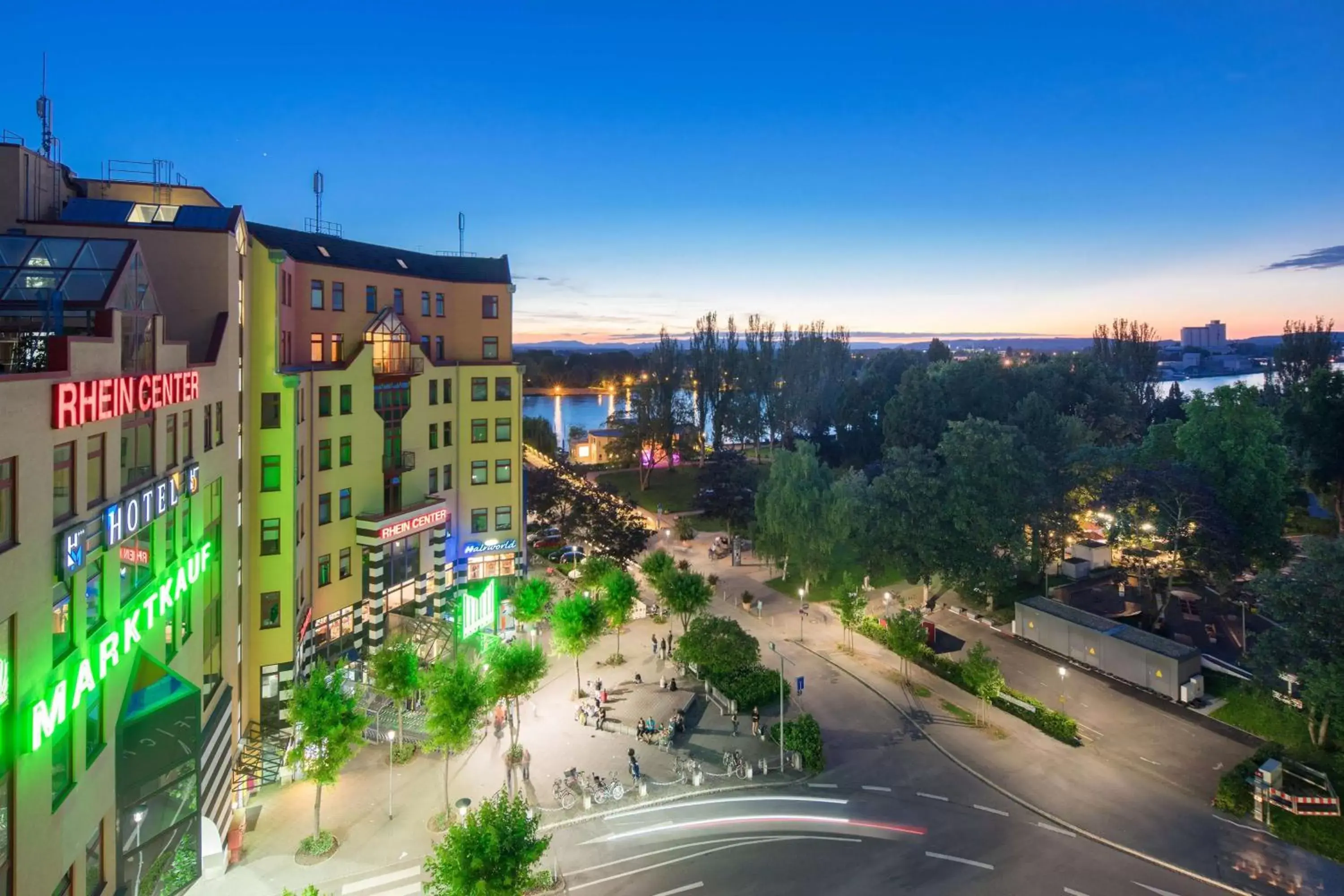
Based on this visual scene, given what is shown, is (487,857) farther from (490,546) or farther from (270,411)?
(490,546)

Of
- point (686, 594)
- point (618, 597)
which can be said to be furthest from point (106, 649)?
point (686, 594)

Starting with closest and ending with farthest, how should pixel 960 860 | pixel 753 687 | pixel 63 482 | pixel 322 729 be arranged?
1. pixel 63 482
2. pixel 960 860
3. pixel 322 729
4. pixel 753 687

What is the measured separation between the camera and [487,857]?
18844mm

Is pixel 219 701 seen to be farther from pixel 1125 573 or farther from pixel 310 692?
pixel 1125 573

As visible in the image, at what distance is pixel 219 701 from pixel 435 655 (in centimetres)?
1518

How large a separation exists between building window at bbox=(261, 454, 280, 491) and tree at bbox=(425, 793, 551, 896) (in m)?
16.5

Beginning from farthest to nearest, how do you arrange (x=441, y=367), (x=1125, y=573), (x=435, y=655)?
(x=1125, y=573) → (x=441, y=367) → (x=435, y=655)

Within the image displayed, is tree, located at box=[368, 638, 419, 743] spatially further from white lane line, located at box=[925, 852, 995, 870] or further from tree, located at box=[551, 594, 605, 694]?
white lane line, located at box=[925, 852, 995, 870]

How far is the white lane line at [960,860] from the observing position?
22875 mm

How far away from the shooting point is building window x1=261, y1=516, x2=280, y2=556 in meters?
28.8

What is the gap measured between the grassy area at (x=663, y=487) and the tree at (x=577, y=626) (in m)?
38.8

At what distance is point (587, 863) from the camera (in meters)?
23.6

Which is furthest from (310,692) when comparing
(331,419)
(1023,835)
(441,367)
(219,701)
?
(1023,835)

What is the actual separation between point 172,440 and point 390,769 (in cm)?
A: 1604
